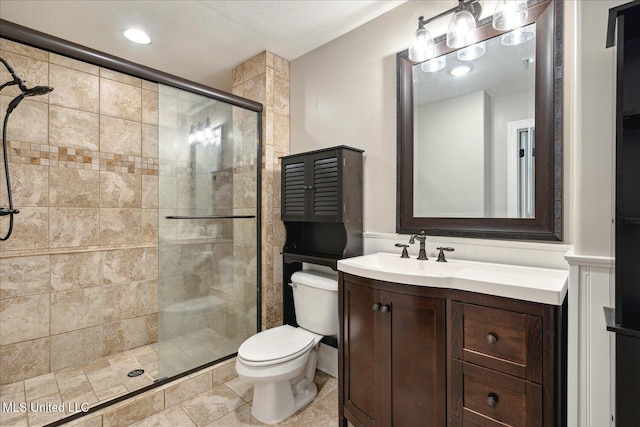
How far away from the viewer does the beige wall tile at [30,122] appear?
6.85ft

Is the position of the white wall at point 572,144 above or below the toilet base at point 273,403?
above

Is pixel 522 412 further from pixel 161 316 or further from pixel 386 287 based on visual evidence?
pixel 161 316

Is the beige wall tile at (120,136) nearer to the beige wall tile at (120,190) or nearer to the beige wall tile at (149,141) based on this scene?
the beige wall tile at (149,141)

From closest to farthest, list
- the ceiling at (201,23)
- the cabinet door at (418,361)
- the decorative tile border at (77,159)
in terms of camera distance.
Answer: the cabinet door at (418,361)
the ceiling at (201,23)
the decorative tile border at (77,159)

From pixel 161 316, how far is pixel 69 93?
1834mm

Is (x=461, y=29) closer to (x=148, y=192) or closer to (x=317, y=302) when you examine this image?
(x=317, y=302)

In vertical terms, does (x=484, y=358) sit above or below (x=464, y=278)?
below

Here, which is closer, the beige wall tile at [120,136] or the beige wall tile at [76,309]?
the beige wall tile at [76,309]

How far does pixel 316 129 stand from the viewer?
236 cm

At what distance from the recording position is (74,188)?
7.66 ft

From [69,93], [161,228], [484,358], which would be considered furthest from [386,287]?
[69,93]

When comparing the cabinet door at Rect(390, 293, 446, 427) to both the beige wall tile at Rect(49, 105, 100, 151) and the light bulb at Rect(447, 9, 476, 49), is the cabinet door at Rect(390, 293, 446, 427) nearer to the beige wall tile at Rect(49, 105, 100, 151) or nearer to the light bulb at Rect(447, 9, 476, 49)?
the light bulb at Rect(447, 9, 476, 49)

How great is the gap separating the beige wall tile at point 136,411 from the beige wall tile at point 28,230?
52.7 inches

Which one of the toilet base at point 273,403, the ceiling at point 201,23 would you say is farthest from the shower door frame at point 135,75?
the toilet base at point 273,403
